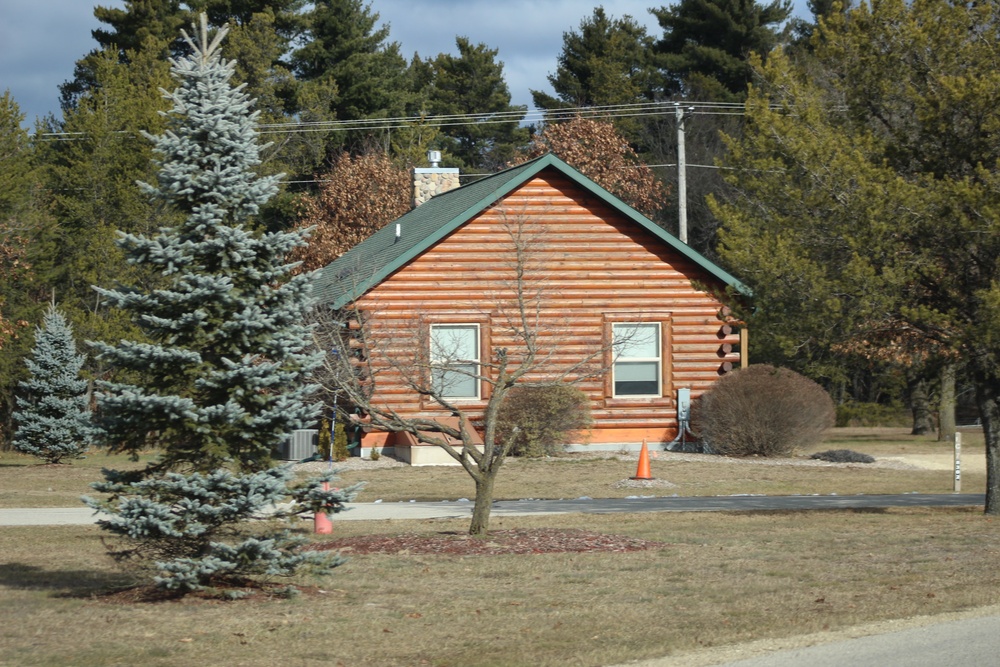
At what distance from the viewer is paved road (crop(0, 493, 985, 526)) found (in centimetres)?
1758

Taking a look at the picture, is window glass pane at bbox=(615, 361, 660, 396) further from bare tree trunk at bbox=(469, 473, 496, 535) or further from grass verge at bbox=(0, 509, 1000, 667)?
bare tree trunk at bbox=(469, 473, 496, 535)

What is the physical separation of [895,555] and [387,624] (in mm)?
6098

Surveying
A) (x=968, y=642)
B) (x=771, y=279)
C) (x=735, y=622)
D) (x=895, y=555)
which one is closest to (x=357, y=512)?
(x=771, y=279)

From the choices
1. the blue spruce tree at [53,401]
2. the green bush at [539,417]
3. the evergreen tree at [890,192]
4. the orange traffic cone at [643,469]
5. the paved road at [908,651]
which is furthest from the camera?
the blue spruce tree at [53,401]

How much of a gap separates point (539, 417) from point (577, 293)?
3276 mm

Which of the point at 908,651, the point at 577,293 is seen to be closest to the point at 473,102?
the point at 577,293

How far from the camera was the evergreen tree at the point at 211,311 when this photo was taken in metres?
10.4

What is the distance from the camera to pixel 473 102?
6944 cm

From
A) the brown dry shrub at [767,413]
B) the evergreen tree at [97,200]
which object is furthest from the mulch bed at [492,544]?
the evergreen tree at [97,200]

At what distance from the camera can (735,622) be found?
9836mm

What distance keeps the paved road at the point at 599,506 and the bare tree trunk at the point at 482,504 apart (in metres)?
3.11

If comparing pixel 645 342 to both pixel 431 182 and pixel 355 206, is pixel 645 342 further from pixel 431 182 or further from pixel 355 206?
pixel 355 206

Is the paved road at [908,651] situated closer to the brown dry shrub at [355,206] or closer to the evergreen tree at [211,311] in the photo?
the evergreen tree at [211,311]

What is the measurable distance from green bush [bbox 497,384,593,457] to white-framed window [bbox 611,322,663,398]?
6.69 ft
